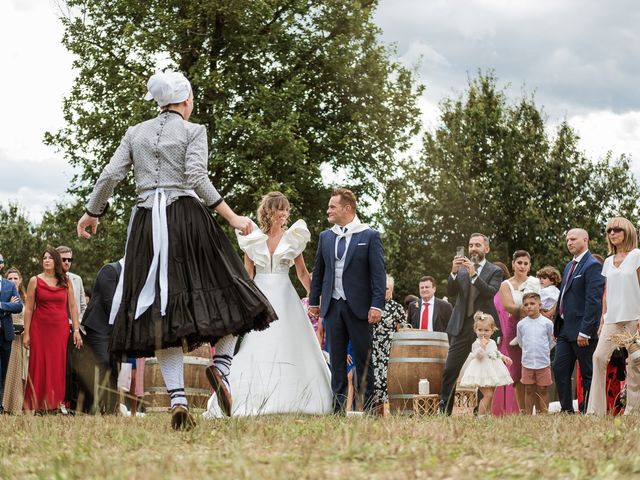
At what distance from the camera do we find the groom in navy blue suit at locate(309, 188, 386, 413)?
953 centimetres

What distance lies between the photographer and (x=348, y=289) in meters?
9.55

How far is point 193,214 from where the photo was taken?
6398 millimetres

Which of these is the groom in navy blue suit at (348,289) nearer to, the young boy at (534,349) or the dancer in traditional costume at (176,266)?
the dancer in traditional costume at (176,266)

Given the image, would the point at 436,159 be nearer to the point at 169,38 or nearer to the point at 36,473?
the point at 169,38

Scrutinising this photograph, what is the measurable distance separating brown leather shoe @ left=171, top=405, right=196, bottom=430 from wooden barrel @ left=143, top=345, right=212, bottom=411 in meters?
6.65

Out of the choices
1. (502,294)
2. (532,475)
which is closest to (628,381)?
(502,294)

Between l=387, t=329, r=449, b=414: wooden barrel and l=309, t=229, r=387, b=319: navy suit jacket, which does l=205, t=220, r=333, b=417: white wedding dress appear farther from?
l=387, t=329, r=449, b=414: wooden barrel

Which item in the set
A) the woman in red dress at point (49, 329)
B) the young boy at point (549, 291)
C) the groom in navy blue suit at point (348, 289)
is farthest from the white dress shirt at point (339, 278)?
the young boy at point (549, 291)

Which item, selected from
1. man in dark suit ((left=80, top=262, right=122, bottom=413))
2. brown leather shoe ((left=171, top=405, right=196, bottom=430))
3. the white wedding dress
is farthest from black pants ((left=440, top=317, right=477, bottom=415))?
brown leather shoe ((left=171, top=405, right=196, bottom=430))

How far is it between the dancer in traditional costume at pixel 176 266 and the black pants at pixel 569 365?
5635 millimetres

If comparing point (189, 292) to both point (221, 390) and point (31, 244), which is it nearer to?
point (221, 390)

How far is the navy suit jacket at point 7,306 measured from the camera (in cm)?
1336

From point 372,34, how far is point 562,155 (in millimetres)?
11496

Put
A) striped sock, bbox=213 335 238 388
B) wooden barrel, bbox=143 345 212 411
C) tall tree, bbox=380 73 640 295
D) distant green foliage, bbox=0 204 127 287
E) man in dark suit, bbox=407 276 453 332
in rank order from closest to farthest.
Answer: striped sock, bbox=213 335 238 388 → wooden barrel, bbox=143 345 212 411 → man in dark suit, bbox=407 276 453 332 → tall tree, bbox=380 73 640 295 → distant green foliage, bbox=0 204 127 287
